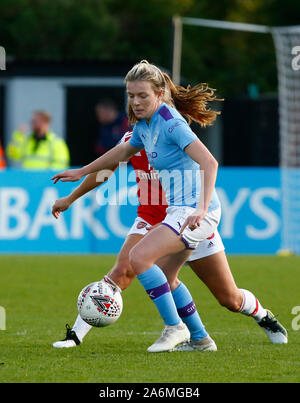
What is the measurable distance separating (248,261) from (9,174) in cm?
372

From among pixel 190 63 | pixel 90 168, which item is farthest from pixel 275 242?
pixel 190 63

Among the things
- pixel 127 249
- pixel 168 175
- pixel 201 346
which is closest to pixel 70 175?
pixel 168 175

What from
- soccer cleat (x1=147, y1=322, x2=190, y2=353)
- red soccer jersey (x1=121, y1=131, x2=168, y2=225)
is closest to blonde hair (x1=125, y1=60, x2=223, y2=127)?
red soccer jersey (x1=121, y1=131, x2=168, y2=225)

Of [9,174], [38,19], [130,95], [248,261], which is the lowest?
[248,261]

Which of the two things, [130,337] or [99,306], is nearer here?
[99,306]

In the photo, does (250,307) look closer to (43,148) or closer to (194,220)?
(194,220)

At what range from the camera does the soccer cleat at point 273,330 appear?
24.9ft

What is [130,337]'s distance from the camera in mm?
8062

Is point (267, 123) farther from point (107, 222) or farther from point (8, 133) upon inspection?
point (107, 222)

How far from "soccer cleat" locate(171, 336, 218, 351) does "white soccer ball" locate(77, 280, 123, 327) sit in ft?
1.64

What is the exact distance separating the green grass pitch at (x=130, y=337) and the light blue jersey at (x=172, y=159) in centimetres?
106

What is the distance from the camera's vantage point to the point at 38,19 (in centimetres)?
3788

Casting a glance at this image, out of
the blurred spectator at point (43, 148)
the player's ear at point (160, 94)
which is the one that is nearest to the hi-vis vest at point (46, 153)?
the blurred spectator at point (43, 148)

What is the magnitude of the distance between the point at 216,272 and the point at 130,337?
4.36ft
